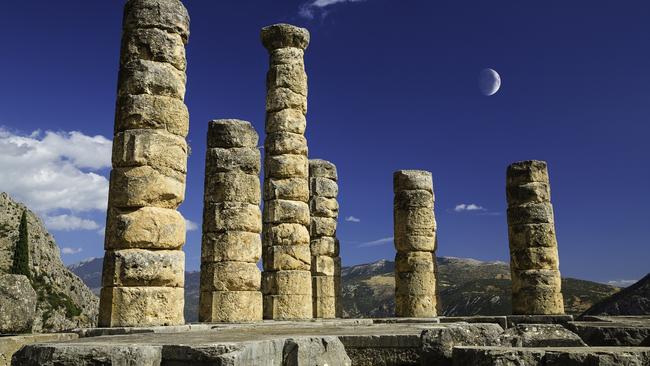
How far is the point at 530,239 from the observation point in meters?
18.5

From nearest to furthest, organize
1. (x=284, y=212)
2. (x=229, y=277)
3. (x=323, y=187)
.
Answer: (x=229, y=277)
(x=284, y=212)
(x=323, y=187)

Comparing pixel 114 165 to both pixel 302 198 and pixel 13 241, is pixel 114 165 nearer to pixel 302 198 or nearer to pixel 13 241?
pixel 302 198

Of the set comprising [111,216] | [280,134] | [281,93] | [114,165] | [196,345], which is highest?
[281,93]

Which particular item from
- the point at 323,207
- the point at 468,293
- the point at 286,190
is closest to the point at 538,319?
the point at 286,190

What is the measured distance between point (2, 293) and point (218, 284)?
4.97 meters

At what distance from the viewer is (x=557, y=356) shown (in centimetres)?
421

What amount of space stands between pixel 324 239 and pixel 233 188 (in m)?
8.31

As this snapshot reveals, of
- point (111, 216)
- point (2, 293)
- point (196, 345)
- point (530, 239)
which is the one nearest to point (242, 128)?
point (111, 216)

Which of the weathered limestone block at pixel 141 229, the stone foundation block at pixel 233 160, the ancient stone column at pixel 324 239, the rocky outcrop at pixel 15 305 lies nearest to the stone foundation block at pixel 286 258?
the stone foundation block at pixel 233 160

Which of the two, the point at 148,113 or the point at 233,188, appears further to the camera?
the point at 233,188

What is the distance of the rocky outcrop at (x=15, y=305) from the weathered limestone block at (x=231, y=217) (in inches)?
192

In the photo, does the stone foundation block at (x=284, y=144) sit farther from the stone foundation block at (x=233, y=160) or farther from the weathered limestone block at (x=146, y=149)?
the weathered limestone block at (x=146, y=149)

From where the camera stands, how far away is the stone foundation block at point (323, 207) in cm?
2216

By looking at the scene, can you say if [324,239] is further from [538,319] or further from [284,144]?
[538,319]
